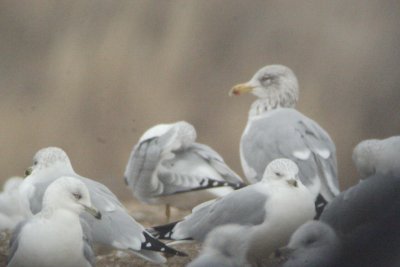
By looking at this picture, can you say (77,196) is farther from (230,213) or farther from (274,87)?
(274,87)

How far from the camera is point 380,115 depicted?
478 cm

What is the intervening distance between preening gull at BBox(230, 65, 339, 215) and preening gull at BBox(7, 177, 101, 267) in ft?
2.23

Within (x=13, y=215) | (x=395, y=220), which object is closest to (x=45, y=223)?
(x=13, y=215)

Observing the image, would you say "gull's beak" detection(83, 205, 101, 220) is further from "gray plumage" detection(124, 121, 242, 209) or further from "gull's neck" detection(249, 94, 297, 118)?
"gull's neck" detection(249, 94, 297, 118)

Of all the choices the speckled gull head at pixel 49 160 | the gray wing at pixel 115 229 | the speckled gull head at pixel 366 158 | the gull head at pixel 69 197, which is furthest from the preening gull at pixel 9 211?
the speckled gull head at pixel 366 158

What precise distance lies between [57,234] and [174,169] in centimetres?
88

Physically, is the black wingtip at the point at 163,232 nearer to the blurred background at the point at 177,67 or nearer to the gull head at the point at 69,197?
the gull head at the point at 69,197

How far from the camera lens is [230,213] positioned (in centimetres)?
261

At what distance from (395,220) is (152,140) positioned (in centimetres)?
144

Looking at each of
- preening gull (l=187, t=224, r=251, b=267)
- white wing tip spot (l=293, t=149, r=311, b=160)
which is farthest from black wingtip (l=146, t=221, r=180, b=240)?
white wing tip spot (l=293, t=149, r=311, b=160)

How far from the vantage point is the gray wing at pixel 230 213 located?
2590 mm

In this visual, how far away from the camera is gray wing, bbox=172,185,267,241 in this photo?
2.59 metres

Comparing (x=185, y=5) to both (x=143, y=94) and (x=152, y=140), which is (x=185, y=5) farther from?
(x=152, y=140)

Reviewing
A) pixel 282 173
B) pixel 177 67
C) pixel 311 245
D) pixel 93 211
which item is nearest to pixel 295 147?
pixel 282 173
